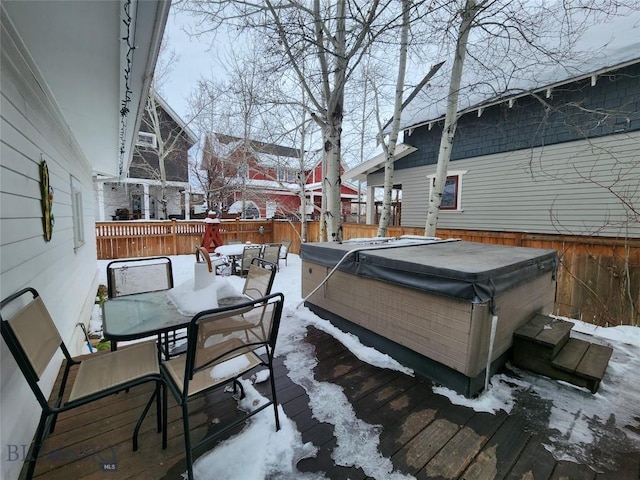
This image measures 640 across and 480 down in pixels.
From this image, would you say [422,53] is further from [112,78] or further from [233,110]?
[233,110]

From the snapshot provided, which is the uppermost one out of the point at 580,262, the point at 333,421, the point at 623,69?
the point at 623,69

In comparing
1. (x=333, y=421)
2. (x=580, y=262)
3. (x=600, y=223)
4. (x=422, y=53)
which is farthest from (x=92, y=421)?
(x=600, y=223)

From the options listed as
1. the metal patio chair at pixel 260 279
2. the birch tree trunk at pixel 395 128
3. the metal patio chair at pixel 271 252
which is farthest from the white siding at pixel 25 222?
the birch tree trunk at pixel 395 128

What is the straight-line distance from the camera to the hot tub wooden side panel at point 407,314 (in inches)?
86.4

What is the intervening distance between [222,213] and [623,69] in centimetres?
1386

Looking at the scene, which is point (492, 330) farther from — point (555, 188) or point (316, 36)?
point (555, 188)

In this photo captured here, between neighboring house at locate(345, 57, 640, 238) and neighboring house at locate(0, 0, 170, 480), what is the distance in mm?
5417

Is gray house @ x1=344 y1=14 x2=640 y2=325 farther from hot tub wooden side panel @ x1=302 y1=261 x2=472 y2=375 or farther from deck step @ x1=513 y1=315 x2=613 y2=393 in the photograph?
hot tub wooden side panel @ x1=302 y1=261 x2=472 y2=375

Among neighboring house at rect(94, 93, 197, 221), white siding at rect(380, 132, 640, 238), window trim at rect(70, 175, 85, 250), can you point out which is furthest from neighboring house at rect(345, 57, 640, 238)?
neighboring house at rect(94, 93, 197, 221)

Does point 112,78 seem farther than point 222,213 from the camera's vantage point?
No

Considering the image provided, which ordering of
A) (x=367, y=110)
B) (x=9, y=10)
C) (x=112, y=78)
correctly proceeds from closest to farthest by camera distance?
(x=9, y=10) → (x=112, y=78) → (x=367, y=110)

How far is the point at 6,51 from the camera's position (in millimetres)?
1657

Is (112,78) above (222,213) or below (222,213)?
above

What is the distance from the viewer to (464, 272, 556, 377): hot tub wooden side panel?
212 cm
